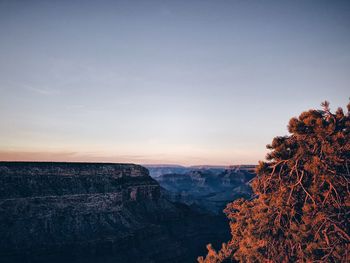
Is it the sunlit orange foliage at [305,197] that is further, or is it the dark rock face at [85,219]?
the dark rock face at [85,219]

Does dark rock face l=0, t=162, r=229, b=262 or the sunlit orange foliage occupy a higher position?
the sunlit orange foliage

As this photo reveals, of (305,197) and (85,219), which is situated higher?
(305,197)

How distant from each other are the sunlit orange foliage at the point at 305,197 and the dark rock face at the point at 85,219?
130 ft

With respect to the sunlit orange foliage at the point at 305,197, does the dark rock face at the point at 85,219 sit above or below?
below

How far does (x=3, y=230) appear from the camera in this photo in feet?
139

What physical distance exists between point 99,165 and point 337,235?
5864cm

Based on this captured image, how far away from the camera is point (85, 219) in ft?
170

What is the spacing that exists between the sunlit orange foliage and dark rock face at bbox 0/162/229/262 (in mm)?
39719

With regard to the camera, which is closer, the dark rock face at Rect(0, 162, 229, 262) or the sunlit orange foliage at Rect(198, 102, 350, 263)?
the sunlit orange foliage at Rect(198, 102, 350, 263)

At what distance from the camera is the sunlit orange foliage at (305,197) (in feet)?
31.2

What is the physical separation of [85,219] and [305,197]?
1876 inches

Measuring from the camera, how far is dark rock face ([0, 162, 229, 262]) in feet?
143

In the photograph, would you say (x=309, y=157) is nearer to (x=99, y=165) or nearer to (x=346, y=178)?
(x=346, y=178)

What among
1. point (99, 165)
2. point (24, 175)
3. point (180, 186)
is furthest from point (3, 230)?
point (180, 186)
